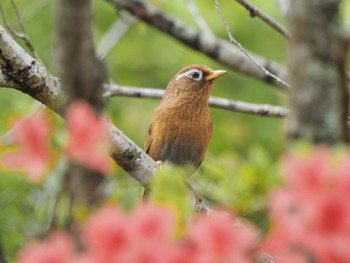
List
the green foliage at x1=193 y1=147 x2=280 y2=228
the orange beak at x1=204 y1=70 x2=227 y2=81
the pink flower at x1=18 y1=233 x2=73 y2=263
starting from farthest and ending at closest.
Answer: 1. the orange beak at x1=204 y1=70 x2=227 y2=81
2. the green foliage at x1=193 y1=147 x2=280 y2=228
3. the pink flower at x1=18 y1=233 x2=73 y2=263

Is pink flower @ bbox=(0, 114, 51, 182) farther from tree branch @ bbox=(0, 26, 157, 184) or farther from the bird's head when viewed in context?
the bird's head

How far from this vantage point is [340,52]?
7.65 ft

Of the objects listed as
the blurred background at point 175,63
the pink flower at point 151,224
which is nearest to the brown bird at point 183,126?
the blurred background at point 175,63

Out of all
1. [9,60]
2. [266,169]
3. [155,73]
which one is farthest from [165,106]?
[266,169]

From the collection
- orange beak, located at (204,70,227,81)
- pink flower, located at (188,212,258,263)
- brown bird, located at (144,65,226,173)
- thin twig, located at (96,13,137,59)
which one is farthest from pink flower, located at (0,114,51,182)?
thin twig, located at (96,13,137,59)

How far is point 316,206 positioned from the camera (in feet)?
7.23

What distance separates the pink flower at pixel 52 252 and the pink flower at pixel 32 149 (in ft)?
0.73

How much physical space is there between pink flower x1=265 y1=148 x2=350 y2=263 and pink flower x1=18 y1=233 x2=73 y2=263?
52cm

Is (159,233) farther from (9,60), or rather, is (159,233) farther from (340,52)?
(9,60)

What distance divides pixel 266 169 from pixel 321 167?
41cm

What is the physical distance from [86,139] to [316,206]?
60cm

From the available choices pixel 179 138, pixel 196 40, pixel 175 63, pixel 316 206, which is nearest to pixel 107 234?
pixel 316 206

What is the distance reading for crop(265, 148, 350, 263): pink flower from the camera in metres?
2.19

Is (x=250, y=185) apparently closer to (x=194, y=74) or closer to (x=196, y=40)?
(x=194, y=74)
